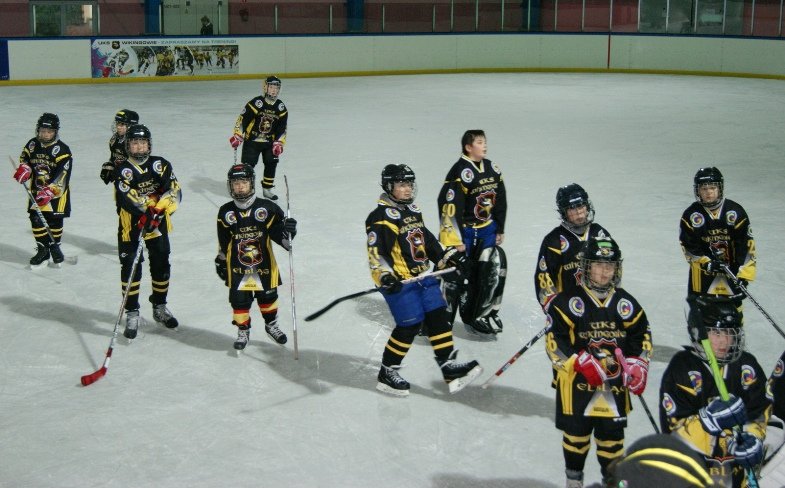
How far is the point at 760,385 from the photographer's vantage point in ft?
12.5

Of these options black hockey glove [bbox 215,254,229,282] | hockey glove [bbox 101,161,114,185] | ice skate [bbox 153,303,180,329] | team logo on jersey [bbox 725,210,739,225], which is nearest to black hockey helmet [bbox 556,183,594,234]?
team logo on jersey [bbox 725,210,739,225]

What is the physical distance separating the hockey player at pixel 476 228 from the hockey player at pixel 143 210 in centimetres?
180

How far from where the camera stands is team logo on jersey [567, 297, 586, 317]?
13.9 ft

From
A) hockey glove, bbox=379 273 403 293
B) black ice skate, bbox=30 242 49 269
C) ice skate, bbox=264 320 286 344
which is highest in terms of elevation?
hockey glove, bbox=379 273 403 293

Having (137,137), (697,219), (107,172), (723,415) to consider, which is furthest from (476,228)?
(723,415)

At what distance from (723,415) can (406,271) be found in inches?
94.7

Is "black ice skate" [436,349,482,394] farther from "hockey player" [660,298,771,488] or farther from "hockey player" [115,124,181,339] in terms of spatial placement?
"hockey player" [115,124,181,339]

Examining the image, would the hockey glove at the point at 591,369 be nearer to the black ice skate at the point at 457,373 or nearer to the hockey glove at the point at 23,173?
the black ice skate at the point at 457,373

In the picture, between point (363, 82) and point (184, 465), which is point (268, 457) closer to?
point (184, 465)

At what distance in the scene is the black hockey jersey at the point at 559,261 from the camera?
17.3ft

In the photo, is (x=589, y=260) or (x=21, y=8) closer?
(x=589, y=260)

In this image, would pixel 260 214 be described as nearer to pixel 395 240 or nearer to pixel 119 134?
pixel 395 240

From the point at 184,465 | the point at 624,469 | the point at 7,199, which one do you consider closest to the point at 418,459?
the point at 184,465

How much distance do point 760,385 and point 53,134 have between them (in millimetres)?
6109
